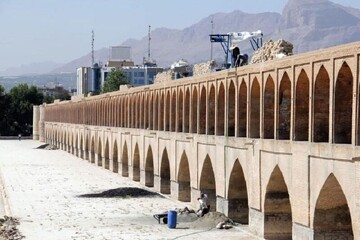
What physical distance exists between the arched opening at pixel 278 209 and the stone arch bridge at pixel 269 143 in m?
0.03

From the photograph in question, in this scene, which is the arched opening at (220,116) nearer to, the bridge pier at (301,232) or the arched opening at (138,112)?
the bridge pier at (301,232)

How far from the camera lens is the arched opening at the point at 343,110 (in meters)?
21.4

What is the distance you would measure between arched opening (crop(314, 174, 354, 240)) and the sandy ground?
4.85 m

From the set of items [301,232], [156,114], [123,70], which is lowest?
[301,232]

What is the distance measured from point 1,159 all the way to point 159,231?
49253 mm

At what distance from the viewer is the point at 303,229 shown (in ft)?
74.0

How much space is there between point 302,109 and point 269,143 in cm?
184

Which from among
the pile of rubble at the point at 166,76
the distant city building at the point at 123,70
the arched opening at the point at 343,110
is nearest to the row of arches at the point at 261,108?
the arched opening at the point at 343,110

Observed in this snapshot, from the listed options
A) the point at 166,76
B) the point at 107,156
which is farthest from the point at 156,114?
the point at 107,156

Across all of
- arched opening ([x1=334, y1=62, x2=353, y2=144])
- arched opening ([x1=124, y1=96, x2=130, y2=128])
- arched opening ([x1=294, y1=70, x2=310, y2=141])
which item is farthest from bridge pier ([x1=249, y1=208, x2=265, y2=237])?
arched opening ([x1=124, y1=96, x2=130, y2=128])

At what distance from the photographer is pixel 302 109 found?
79.8ft

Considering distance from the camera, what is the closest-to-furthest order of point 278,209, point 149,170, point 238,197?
point 278,209 < point 238,197 < point 149,170

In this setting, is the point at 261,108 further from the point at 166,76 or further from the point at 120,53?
the point at 120,53

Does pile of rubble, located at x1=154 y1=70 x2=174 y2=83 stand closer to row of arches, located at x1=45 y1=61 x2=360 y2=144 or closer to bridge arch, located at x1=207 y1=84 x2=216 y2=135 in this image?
row of arches, located at x1=45 y1=61 x2=360 y2=144
